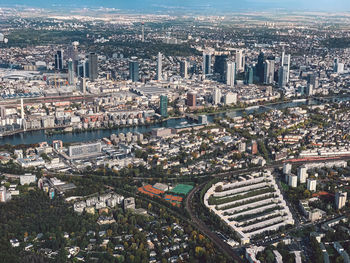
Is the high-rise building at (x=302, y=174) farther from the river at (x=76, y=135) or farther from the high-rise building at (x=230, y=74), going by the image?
the high-rise building at (x=230, y=74)

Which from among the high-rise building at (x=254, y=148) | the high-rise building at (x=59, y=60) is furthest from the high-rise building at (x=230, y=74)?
the high-rise building at (x=254, y=148)

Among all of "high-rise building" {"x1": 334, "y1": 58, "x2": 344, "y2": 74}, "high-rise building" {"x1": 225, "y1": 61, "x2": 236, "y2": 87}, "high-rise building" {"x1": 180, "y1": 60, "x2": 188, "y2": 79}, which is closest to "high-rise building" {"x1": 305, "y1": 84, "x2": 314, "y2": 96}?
"high-rise building" {"x1": 225, "y1": 61, "x2": 236, "y2": 87}

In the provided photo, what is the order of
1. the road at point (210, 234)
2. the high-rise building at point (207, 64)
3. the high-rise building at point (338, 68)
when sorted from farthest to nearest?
the high-rise building at point (338, 68) → the high-rise building at point (207, 64) → the road at point (210, 234)

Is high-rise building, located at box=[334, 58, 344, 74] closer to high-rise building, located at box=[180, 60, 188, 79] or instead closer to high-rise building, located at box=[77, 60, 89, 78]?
high-rise building, located at box=[180, 60, 188, 79]

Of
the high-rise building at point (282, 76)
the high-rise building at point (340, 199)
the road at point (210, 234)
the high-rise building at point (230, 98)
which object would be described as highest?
the high-rise building at point (282, 76)

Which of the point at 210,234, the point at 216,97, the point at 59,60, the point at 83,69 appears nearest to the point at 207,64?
the point at 83,69

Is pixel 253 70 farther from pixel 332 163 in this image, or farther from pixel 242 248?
pixel 242 248

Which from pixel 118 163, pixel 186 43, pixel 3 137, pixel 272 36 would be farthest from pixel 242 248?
pixel 272 36
